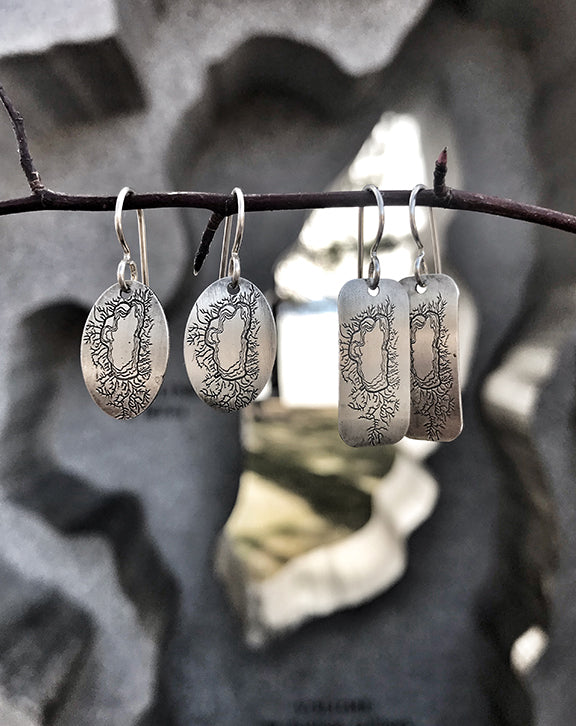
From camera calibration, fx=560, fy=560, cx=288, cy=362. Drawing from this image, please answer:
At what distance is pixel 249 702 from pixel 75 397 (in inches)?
26.7

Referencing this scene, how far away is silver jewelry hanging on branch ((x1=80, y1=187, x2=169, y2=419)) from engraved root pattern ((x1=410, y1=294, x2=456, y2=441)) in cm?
24

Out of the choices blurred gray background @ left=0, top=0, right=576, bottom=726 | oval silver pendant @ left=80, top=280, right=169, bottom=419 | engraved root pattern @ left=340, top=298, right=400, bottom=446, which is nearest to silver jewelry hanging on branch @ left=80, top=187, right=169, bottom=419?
oval silver pendant @ left=80, top=280, right=169, bottom=419

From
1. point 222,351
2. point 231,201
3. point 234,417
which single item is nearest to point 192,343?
point 222,351

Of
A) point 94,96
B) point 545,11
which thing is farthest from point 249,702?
point 545,11

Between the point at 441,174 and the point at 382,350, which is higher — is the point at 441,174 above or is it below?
above

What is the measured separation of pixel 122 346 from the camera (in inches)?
20.1

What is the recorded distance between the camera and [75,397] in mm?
1023

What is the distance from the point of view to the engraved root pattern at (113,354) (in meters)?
0.51

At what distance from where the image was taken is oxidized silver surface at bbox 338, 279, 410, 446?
52 centimetres

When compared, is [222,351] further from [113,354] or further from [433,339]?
[433,339]

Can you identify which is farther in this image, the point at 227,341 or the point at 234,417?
the point at 234,417

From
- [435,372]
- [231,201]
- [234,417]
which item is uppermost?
[231,201]

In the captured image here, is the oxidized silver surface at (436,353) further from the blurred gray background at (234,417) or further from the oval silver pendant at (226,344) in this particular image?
the blurred gray background at (234,417)

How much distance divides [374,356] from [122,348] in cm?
23
